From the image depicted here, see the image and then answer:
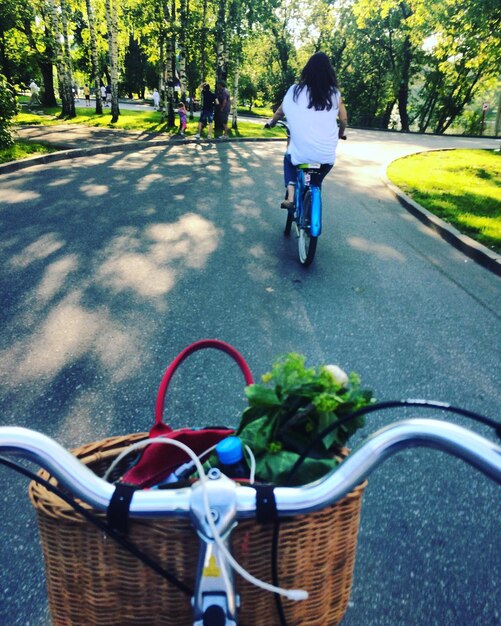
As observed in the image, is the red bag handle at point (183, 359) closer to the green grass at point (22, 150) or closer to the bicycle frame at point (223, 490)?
the bicycle frame at point (223, 490)

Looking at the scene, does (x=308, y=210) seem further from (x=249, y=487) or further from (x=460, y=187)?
(x=460, y=187)

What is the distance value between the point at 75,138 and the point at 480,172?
38.4 feet

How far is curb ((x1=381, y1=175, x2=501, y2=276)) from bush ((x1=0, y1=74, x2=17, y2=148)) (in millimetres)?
9040

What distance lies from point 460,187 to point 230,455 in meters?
10.9

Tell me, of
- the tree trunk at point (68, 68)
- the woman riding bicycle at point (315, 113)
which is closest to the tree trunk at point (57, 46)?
the tree trunk at point (68, 68)

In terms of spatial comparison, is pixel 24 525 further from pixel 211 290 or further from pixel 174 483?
pixel 211 290

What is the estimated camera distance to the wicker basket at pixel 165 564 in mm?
1036

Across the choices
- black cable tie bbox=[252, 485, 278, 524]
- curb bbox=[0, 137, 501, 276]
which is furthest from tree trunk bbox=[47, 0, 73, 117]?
black cable tie bbox=[252, 485, 278, 524]

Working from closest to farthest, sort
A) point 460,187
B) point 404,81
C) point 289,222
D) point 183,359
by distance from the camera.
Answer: point 183,359
point 289,222
point 460,187
point 404,81

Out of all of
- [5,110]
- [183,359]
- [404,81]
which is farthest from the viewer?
[404,81]

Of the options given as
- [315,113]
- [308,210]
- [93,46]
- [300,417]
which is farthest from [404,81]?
[300,417]

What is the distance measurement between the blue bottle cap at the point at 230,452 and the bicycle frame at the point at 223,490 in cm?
18

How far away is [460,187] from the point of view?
10445mm

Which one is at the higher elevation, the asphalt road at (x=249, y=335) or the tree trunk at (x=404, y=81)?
the tree trunk at (x=404, y=81)
